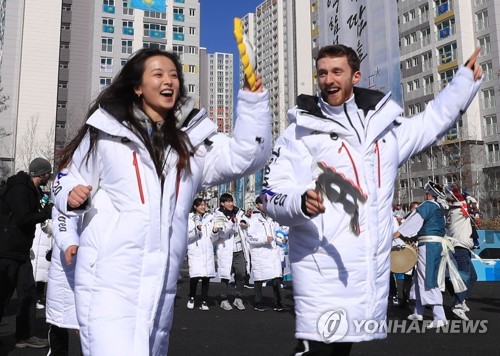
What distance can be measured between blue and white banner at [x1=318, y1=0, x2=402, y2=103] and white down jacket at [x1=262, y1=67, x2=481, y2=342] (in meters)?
3.27

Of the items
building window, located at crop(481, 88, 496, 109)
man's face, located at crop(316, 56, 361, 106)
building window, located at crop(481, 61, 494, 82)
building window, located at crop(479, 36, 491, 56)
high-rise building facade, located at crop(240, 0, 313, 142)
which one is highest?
high-rise building facade, located at crop(240, 0, 313, 142)

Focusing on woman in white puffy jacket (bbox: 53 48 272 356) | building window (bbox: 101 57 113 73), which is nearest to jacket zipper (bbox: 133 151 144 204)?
woman in white puffy jacket (bbox: 53 48 272 356)

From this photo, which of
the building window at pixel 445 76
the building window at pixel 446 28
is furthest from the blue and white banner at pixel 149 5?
the building window at pixel 445 76

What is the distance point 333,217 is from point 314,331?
1.97 feet

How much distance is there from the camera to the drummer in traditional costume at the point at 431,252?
8188 millimetres

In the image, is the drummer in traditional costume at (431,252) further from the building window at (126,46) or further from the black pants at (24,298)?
the building window at (126,46)

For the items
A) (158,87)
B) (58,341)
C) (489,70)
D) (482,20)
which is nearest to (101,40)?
(482,20)

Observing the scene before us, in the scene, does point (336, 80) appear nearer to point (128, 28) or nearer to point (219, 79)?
point (128, 28)

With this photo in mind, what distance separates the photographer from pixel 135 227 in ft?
7.48

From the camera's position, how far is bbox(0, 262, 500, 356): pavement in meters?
6.36

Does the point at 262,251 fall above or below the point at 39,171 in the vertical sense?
below

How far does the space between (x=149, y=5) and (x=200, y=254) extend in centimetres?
6388

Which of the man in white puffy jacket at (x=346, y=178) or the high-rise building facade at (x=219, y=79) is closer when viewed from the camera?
the man in white puffy jacket at (x=346, y=178)

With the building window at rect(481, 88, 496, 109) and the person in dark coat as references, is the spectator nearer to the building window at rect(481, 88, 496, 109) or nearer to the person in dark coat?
the person in dark coat
